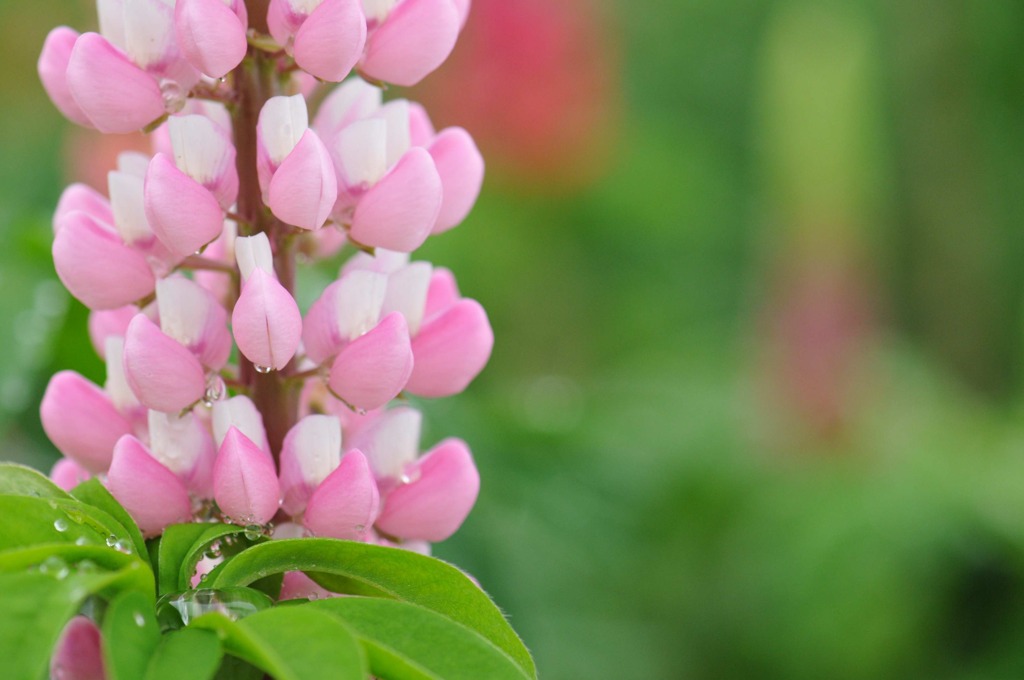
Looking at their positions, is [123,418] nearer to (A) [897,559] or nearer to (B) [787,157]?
(A) [897,559]

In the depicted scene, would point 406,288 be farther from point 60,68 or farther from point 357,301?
point 60,68

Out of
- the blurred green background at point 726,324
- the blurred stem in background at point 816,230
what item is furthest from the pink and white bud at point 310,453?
the blurred stem in background at point 816,230

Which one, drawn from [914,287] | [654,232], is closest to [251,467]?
[654,232]

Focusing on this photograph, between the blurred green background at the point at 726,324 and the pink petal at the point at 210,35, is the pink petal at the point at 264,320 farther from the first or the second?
the blurred green background at the point at 726,324

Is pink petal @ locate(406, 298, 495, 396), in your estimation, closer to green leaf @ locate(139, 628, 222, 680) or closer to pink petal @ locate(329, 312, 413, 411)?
pink petal @ locate(329, 312, 413, 411)

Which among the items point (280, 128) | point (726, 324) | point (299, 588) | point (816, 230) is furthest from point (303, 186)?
point (726, 324)

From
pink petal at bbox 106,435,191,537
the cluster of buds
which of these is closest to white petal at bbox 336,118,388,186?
the cluster of buds
